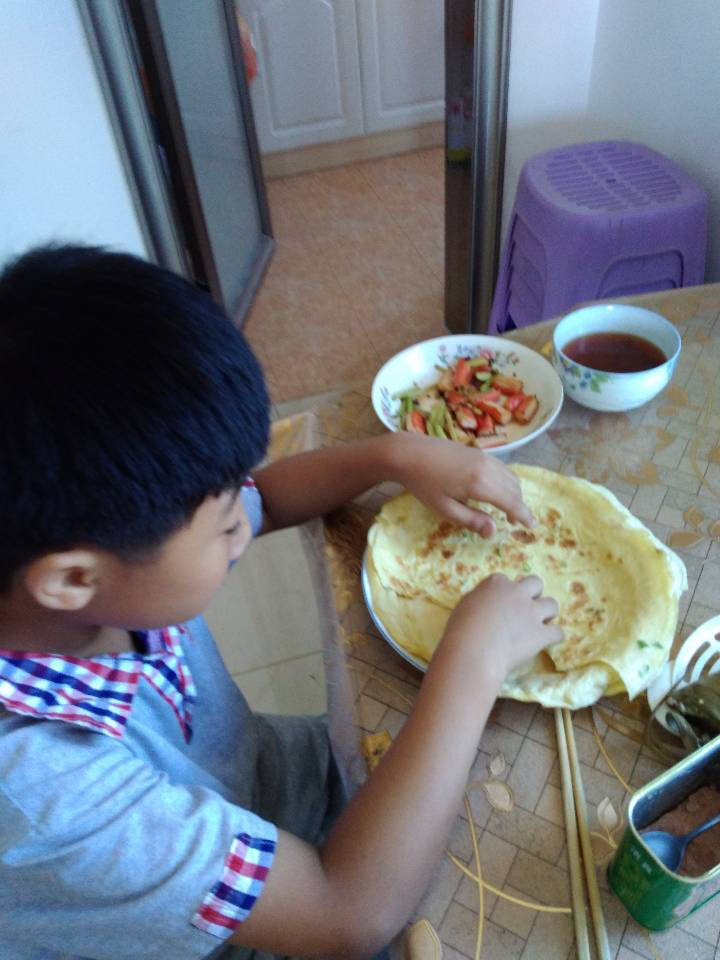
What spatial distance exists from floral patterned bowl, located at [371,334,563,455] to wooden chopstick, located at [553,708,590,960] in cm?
34

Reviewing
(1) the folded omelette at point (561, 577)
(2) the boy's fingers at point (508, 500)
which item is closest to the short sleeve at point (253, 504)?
(1) the folded omelette at point (561, 577)

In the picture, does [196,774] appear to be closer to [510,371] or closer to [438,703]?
[438,703]

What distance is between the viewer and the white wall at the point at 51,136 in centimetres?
134

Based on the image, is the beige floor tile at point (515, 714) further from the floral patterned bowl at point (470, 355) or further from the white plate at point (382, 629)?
the floral patterned bowl at point (470, 355)

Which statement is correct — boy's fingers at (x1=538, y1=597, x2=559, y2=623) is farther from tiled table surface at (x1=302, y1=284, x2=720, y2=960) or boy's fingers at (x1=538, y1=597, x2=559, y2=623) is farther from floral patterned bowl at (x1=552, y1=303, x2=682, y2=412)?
floral patterned bowl at (x1=552, y1=303, x2=682, y2=412)

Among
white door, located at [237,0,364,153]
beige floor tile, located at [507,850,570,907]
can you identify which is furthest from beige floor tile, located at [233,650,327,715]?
white door, located at [237,0,364,153]

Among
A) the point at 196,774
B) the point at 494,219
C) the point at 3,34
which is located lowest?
the point at 494,219

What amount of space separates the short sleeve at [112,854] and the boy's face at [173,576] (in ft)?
0.28

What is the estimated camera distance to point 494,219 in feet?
6.00

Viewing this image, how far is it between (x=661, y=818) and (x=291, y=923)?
0.26m

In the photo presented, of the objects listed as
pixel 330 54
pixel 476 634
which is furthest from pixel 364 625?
pixel 330 54

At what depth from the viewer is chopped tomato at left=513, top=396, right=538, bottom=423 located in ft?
2.72

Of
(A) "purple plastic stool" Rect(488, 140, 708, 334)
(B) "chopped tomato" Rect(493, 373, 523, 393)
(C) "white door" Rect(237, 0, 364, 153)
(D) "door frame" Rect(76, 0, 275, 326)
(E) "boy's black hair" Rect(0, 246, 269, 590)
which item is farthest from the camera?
(C) "white door" Rect(237, 0, 364, 153)

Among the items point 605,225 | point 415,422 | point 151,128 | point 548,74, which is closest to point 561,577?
point 415,422
